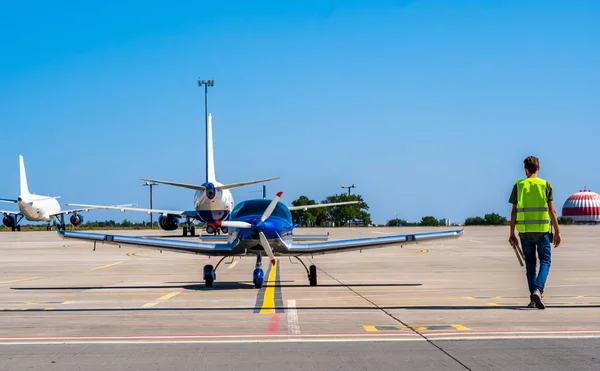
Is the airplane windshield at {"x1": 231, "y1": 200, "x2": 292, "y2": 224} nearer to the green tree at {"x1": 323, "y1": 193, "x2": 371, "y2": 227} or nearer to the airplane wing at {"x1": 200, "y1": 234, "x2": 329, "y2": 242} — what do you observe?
the airplane wing at {"x1": 200, "y1": 234, "x2": 329, "y2": 242}

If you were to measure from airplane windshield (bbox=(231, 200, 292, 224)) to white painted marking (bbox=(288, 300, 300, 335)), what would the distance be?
452 cm

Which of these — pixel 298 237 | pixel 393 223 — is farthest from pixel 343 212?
pixel 298 237

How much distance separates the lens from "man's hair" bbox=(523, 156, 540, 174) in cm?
1198

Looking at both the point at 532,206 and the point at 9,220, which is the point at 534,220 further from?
the point at 9,220

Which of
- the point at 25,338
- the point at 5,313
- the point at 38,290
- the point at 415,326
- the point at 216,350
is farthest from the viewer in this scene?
the point at 38,290

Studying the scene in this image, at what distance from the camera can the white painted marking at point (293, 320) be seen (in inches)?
369

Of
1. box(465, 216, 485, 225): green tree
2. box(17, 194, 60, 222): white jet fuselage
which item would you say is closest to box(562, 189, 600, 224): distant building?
box(465, 216, 485, 225): green tree

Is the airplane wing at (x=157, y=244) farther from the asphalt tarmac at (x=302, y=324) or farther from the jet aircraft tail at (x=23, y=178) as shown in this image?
the jet aircraft tail at (x=23, y=178)

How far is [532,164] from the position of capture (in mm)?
11992

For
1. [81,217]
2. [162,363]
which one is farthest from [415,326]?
[81,217]

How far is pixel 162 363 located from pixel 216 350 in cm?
83

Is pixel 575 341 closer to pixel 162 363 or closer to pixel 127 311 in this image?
pixel 162 363

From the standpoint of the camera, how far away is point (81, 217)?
96938mm

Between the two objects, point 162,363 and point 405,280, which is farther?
point 405,280
